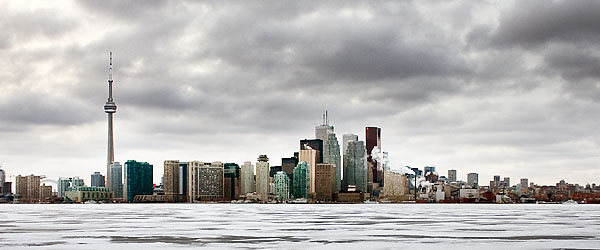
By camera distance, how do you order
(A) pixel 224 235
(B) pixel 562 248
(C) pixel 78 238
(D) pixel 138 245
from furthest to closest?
(A) pixel 224 235 < (C) pixel 78 238 < (D) pixel 138 245 < (B) pixel 562 248

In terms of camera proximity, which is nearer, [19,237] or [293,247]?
[293,247]

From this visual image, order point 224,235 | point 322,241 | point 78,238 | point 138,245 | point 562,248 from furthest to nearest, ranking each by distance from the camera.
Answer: point 224,235 < point 78,238 < point 322,241 < point 138,245 < point 562,248

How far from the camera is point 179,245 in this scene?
4956 centimetres

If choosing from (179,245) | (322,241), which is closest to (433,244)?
(322,241)

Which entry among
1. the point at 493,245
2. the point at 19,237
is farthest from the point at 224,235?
the point at 493,245

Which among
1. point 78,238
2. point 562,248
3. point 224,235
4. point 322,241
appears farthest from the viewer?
point 224,235

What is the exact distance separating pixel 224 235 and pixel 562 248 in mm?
27179

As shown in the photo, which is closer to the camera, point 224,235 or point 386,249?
point 386,249

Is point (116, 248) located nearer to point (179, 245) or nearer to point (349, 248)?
point (179, 245)

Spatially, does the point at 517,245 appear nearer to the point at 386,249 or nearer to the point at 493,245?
the point at 493,245

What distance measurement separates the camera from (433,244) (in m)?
50.6

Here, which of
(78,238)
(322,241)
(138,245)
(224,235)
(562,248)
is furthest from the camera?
(224,235)

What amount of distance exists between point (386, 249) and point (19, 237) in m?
29.2

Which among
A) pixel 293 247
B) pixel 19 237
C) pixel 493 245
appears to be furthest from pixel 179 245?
pixel 493 245
